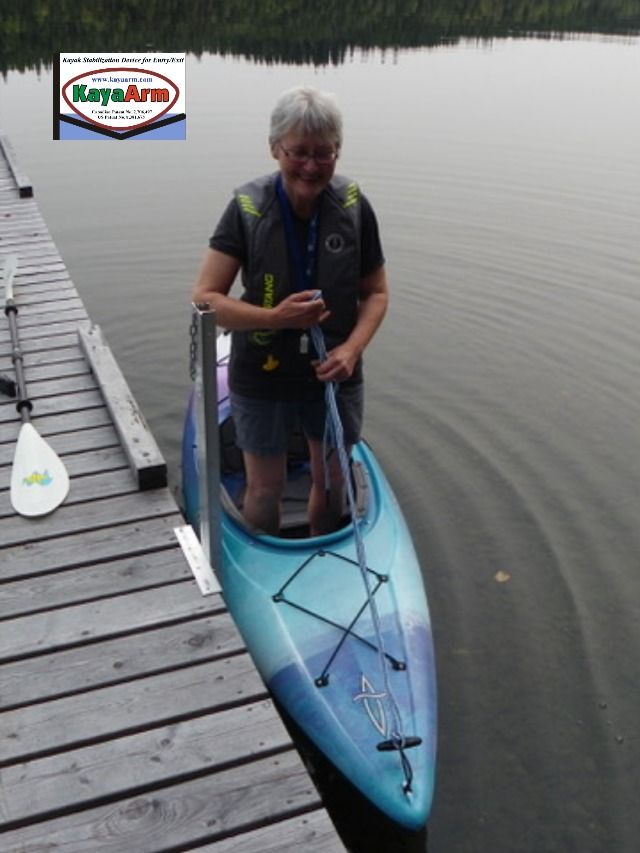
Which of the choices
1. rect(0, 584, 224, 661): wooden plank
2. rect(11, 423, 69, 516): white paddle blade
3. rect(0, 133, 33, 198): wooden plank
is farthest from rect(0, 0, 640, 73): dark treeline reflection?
rect(0, 584, 224, 661): wooden plank

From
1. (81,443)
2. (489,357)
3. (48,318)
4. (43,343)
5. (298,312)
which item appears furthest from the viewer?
(489,357)

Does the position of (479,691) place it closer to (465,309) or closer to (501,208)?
(465,309)

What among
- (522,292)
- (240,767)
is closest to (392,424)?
(522,292)

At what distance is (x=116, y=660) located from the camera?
9.40ft

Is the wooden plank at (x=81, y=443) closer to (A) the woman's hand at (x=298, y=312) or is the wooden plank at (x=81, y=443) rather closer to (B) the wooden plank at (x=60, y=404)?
(B) the wooden plank at (x=60, y=404)

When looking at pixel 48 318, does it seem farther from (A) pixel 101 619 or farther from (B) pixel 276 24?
(B) pixel 276 24

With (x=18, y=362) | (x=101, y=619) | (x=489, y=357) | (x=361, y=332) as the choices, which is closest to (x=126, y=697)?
(x=101, y=619)

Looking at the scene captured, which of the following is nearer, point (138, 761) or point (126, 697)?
point (138, 761)

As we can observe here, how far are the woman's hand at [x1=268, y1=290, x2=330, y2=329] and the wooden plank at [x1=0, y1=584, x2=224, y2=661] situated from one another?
3.23 ft

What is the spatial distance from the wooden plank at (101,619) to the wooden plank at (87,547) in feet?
0.79

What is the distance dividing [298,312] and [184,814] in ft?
5.17

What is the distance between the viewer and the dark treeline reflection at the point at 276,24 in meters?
16.3

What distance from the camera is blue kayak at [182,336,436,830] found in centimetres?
295

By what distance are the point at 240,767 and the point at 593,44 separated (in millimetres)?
20203
